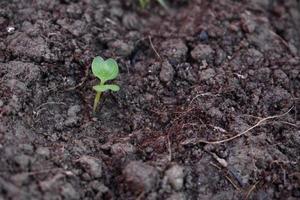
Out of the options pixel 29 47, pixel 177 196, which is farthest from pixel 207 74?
pixel 29 47

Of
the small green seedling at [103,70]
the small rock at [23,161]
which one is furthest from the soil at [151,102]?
the small green seedling at [103,70]

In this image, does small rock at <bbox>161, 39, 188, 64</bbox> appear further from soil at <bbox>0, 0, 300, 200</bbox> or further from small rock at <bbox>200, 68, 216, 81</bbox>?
small rock at <bbox>200, 68, 216, 81</bbox>

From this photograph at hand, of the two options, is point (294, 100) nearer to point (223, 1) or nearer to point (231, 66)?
point (231, 66)

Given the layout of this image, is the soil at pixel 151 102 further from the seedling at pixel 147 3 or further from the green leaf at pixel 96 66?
the green leaf at pixel 96 66

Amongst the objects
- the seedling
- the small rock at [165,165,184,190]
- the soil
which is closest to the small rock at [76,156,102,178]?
the soil

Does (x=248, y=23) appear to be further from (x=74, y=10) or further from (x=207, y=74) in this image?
(x=74, y=10)
